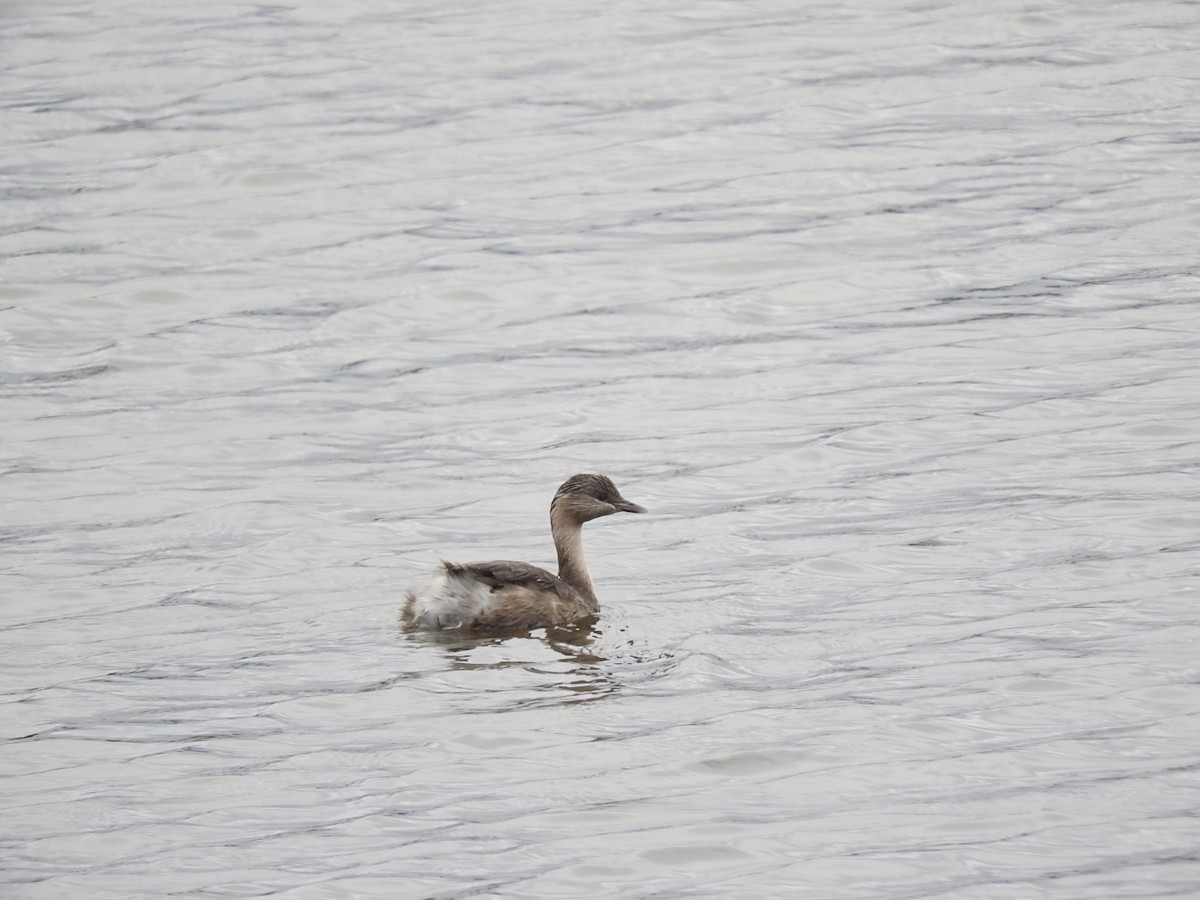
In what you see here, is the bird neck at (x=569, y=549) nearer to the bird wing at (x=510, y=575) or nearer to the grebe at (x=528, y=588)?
the grebe at (x=528, y=588)

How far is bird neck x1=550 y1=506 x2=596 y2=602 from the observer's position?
9984mm

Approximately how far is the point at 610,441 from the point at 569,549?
225 cm

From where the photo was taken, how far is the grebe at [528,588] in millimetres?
9422

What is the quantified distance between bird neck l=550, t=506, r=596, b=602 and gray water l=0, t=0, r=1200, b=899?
0.21 m

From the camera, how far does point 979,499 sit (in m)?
10.7

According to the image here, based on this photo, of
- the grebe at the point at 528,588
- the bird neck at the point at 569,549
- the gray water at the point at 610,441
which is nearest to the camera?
the gray water at the point at 610,441

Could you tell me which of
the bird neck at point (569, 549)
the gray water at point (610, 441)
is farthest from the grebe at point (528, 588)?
the gray water at point (610, 441)

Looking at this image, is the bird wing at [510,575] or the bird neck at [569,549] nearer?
the bird wing at [510,575]

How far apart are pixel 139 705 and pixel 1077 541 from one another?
4544 millimetres

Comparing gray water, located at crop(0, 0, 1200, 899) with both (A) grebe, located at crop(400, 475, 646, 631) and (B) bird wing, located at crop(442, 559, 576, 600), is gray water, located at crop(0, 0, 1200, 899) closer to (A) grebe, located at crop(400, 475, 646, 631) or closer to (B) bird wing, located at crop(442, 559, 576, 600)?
(A) grebe, located at crop(400, 475, 646, 631)

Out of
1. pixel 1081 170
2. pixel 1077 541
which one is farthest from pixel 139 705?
pixel 1081 170

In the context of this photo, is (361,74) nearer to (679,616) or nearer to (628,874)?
(679,616)

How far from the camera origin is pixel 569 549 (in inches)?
398

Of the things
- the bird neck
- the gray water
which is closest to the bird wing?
the bird neck
